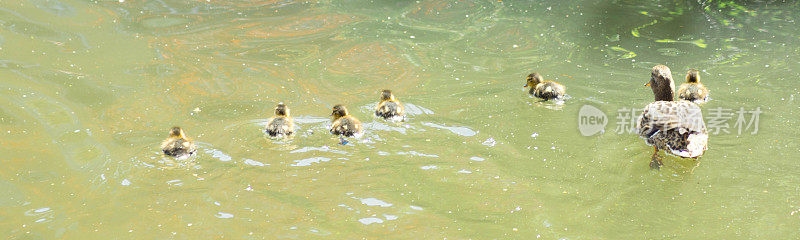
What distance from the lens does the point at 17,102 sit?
5793 mm

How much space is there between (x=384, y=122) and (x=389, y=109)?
0.36ft

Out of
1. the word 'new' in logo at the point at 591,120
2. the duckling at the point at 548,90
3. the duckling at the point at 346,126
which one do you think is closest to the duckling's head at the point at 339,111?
the duckling at the point at 346,126

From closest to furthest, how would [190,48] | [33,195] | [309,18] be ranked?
[33,195]
[190,48]
[309,18]

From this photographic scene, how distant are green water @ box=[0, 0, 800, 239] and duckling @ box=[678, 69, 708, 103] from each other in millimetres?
160

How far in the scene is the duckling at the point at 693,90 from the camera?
5.55 meters

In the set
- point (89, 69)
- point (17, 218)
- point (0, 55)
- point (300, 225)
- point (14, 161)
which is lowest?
point (300, 225)

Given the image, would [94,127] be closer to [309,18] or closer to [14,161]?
[14,161]

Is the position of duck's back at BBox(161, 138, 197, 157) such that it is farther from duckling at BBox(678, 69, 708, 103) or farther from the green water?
duckling at BBox(678, 69, 708, 103)

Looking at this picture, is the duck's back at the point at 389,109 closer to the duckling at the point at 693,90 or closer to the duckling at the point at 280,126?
the duckling at the point at 280,126

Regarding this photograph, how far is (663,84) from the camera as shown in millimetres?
5270

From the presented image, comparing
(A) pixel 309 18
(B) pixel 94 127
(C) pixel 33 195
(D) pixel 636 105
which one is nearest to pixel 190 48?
(A) pixel 309 18

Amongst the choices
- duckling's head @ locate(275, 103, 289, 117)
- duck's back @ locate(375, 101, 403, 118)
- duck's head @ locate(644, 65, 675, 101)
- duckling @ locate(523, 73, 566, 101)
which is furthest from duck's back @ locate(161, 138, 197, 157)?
duck's head @ locate(644, 65, 675, 101)

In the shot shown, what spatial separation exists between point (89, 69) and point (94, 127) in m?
1.53

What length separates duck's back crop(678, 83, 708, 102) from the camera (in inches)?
218
